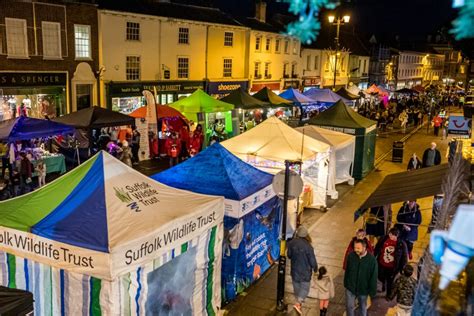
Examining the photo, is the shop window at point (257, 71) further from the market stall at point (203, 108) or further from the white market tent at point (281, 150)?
the white market tent at point (281, 150)

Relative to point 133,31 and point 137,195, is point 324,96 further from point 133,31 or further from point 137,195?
point 137,195

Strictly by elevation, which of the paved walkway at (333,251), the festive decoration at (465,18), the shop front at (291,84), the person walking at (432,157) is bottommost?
the paved walkway at (333,251)

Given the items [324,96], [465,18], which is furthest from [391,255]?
[324,96]

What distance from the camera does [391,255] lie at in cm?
870

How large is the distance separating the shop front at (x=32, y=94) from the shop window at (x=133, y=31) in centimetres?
502

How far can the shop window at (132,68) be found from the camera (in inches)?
1067

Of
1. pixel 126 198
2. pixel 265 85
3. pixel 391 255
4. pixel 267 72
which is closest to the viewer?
pixel 126 198

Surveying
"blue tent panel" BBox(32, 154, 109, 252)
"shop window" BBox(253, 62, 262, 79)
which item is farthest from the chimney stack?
"blue tent panel" BBox(32, 154, 109, 252)

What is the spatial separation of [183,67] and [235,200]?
23580 mm

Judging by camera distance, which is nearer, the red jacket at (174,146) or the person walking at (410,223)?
the person walking at (410,223)

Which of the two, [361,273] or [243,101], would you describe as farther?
[243,101]

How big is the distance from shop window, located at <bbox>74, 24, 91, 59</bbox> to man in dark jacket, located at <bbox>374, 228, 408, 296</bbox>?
784 inches

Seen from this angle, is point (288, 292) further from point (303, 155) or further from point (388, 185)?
point (303, 155)

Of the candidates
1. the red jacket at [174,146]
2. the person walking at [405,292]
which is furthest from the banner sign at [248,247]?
the red jacket at [174,146]
